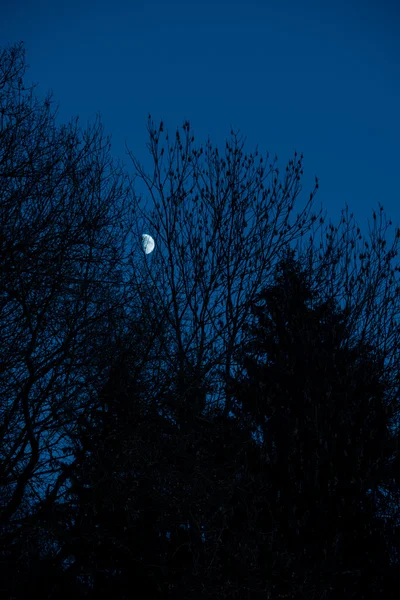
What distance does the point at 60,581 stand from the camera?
6.13 meters

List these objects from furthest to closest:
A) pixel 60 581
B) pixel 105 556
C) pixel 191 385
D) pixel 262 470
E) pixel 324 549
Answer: pixel 262 470
pixel 324 549
pixel 191 385
pixel 105 556
pixel 60 581

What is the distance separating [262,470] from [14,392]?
4.80 meters

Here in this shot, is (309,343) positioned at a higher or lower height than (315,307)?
lower

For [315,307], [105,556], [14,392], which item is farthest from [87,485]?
[315,307]


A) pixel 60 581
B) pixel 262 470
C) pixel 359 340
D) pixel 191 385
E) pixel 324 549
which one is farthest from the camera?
pixel 359 340

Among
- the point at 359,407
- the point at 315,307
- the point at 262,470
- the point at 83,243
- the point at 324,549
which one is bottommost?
the point at 324,549

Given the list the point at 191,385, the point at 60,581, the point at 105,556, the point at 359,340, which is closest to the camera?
the point at 60,581

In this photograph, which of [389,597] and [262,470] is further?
[262,470]

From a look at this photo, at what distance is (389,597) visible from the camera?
866 cm

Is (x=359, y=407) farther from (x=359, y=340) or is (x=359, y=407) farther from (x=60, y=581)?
(x=60, y=581)

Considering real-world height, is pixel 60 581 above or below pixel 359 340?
below

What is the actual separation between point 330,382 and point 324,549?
2809 millimetres

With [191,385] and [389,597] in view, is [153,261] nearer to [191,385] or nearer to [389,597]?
[191,385]

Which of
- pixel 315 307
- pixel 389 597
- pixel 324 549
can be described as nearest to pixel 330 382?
pixel 315 307
